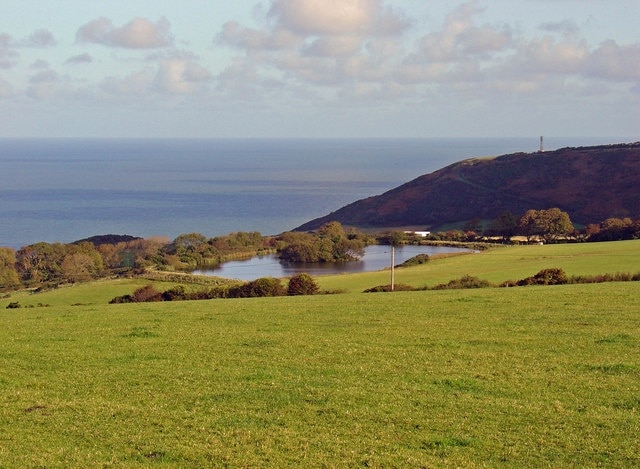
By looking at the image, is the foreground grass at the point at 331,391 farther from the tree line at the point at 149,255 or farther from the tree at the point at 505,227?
the tree at the point at 505,227

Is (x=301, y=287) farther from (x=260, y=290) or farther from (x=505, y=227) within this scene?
(x=505, y=227)

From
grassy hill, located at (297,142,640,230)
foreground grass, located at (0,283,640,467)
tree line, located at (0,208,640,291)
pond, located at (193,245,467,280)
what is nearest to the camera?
foreground grass, located at (0,283,640,467)

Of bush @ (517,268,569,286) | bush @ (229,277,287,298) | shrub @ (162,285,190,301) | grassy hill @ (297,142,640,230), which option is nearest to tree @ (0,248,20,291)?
shrub @ (162,285,190,301)

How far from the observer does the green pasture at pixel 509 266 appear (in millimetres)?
39344

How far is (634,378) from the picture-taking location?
13.0 meters

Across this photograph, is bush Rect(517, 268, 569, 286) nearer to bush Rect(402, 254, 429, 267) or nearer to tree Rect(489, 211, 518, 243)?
bush Rect(402, 254, 429, 267)

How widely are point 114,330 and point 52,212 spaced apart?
6151 inches

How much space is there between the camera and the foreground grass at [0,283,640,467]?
31.1 ft

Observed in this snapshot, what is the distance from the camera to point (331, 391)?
12.3 meters

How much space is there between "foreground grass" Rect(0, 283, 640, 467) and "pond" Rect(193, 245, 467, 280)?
36.0 m

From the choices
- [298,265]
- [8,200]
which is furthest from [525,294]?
[8,200]

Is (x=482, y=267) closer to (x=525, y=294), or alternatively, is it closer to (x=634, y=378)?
(x=525, y=294)

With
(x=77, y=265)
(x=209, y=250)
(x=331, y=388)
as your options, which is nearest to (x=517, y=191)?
(x=209, y=250)

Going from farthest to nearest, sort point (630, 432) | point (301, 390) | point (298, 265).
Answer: point (298, 265) → point (301, 390) → point (630, 432)
